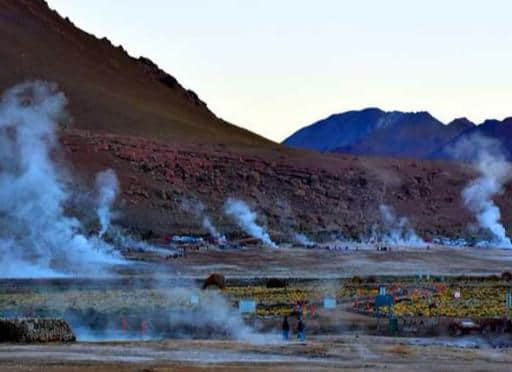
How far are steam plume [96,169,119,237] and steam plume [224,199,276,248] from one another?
13054mm

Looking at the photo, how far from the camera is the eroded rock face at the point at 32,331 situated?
1522 inches

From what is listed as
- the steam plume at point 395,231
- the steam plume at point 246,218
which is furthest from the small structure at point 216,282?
the steam plume at point 395,231

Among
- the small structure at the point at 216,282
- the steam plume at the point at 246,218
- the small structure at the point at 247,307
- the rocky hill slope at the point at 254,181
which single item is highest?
the rocky hill slope at the point at 254,181

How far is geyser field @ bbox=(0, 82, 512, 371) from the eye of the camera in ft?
119

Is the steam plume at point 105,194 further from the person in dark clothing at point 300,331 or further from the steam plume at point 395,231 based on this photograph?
the person in dark clothing at point 300,331

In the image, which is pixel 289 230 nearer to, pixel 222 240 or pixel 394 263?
pixel 222 240

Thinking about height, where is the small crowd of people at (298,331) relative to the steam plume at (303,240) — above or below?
below

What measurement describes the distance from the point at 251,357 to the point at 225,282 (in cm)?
3614

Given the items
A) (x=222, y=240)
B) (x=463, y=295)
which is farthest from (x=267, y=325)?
(x=222, y=240)

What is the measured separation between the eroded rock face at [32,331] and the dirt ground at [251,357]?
1644mm

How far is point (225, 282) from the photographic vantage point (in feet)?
233

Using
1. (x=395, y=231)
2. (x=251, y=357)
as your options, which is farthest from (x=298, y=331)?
(x=395, y=231)

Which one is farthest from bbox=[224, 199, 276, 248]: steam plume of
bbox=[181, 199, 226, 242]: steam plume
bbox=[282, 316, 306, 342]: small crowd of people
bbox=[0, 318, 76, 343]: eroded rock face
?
bbox=[0, 318, 76, 343]: eroded rock face

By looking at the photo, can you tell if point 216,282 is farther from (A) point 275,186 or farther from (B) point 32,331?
(A) point 275,186
